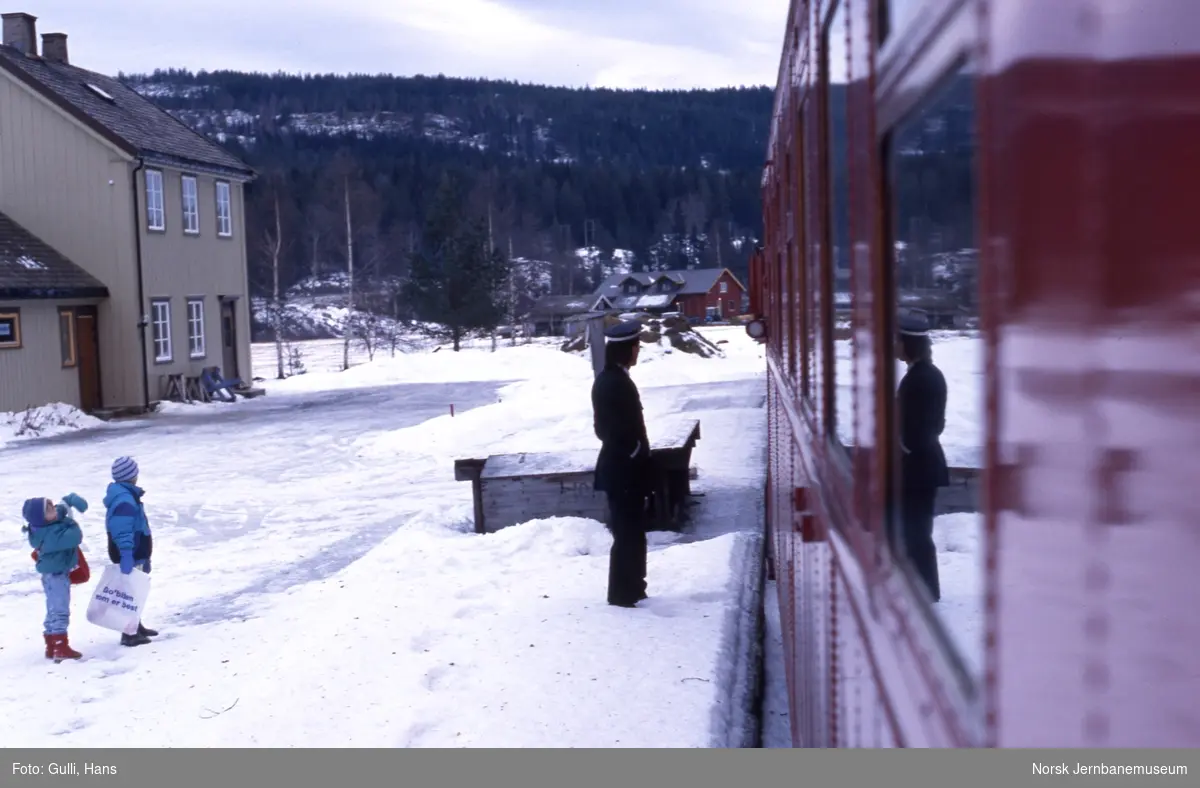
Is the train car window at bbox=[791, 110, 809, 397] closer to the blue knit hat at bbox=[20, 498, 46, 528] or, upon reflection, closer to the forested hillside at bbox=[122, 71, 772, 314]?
the blue knit hat at bbox=[20, 498, 46, 528]

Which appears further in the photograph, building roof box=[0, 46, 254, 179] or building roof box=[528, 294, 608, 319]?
building roof box=[528, 294, 608, 319]

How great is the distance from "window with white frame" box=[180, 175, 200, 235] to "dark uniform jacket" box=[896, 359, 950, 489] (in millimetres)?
28596

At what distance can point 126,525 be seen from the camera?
7.35 metres

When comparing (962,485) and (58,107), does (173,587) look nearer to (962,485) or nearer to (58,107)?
(962,485)

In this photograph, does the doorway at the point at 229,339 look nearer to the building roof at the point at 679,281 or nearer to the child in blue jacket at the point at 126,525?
the child in blue jacket at the point at 126,525

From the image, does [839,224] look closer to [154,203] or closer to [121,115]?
[154,203]

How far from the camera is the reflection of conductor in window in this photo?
141cm

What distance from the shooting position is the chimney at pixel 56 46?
95.8 feet

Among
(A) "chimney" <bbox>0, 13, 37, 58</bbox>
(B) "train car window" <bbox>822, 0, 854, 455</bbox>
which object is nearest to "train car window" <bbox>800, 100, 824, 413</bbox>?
(B) "train car window" <bbox>822, 0, 854, 455</bbox>

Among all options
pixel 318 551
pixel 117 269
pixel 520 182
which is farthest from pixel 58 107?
pixel 520 182

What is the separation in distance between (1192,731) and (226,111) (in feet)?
530

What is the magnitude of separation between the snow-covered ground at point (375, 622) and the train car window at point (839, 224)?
2987 mm
